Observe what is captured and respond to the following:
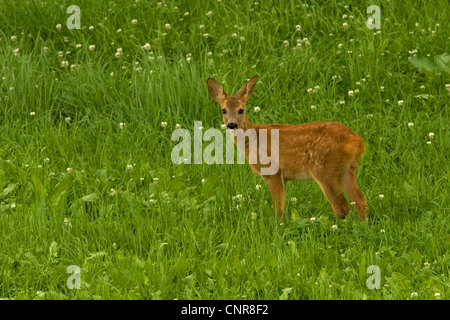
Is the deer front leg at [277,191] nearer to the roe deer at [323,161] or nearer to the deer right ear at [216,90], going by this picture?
the roe deer at [323,161]

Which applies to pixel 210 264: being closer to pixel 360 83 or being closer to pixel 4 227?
pixel 4 227

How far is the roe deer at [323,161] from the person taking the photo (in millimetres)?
6730

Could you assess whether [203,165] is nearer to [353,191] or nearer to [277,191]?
[277,191]

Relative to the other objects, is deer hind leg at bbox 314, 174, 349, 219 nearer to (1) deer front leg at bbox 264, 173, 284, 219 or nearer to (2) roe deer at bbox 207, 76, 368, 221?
(2) roe deer at bbox 207, 76, 368, 221

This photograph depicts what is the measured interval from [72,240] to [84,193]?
2.94 ft

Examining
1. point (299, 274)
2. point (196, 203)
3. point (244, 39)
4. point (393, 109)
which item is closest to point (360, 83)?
point (393, 109)

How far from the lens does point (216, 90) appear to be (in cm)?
762

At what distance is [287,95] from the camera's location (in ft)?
30.1

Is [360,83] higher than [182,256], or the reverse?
[360,83]

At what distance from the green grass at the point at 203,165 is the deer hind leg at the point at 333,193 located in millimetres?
116

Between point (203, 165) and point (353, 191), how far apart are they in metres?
1.55

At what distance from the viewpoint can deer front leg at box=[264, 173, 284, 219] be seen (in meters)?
6.97

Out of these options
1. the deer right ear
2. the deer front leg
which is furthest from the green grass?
the deer right ear

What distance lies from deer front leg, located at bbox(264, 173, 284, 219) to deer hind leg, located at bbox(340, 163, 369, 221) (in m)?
0.50
